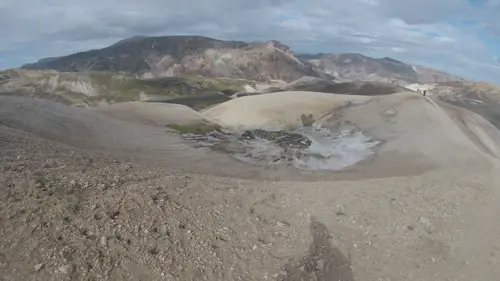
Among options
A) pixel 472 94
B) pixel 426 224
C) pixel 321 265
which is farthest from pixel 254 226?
pixel 472 94

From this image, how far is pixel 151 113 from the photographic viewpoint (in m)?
39.6

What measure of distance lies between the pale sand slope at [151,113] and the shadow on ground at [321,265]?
74.5ft

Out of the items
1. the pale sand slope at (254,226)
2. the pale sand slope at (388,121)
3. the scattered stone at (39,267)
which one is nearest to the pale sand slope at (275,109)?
the pale sand slope at (388,121)

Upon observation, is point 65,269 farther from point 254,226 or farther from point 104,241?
point 254,226

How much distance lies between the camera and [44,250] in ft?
37.6

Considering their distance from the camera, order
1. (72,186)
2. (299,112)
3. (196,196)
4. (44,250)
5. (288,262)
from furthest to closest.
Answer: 1. (299,112)
2. (196,196)
3. (72,186)
4. (288,262)
5. (44,250)

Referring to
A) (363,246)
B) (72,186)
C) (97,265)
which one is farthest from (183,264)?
(363,246)

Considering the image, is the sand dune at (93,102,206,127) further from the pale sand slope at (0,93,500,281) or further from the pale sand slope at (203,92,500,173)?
the pale sand slope at (0,93,500,281)

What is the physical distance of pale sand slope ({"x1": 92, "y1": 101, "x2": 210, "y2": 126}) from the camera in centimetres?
3619

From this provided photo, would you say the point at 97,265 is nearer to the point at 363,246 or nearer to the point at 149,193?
the point at 149,193

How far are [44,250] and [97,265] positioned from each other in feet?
4.21

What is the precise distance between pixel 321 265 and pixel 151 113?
28199mm

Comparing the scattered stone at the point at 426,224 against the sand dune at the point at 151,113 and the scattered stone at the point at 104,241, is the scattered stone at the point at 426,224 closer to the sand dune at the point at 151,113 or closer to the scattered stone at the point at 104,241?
the scattered stone at the point at 104,241

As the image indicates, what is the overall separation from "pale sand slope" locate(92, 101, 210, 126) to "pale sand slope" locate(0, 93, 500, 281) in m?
13.0
